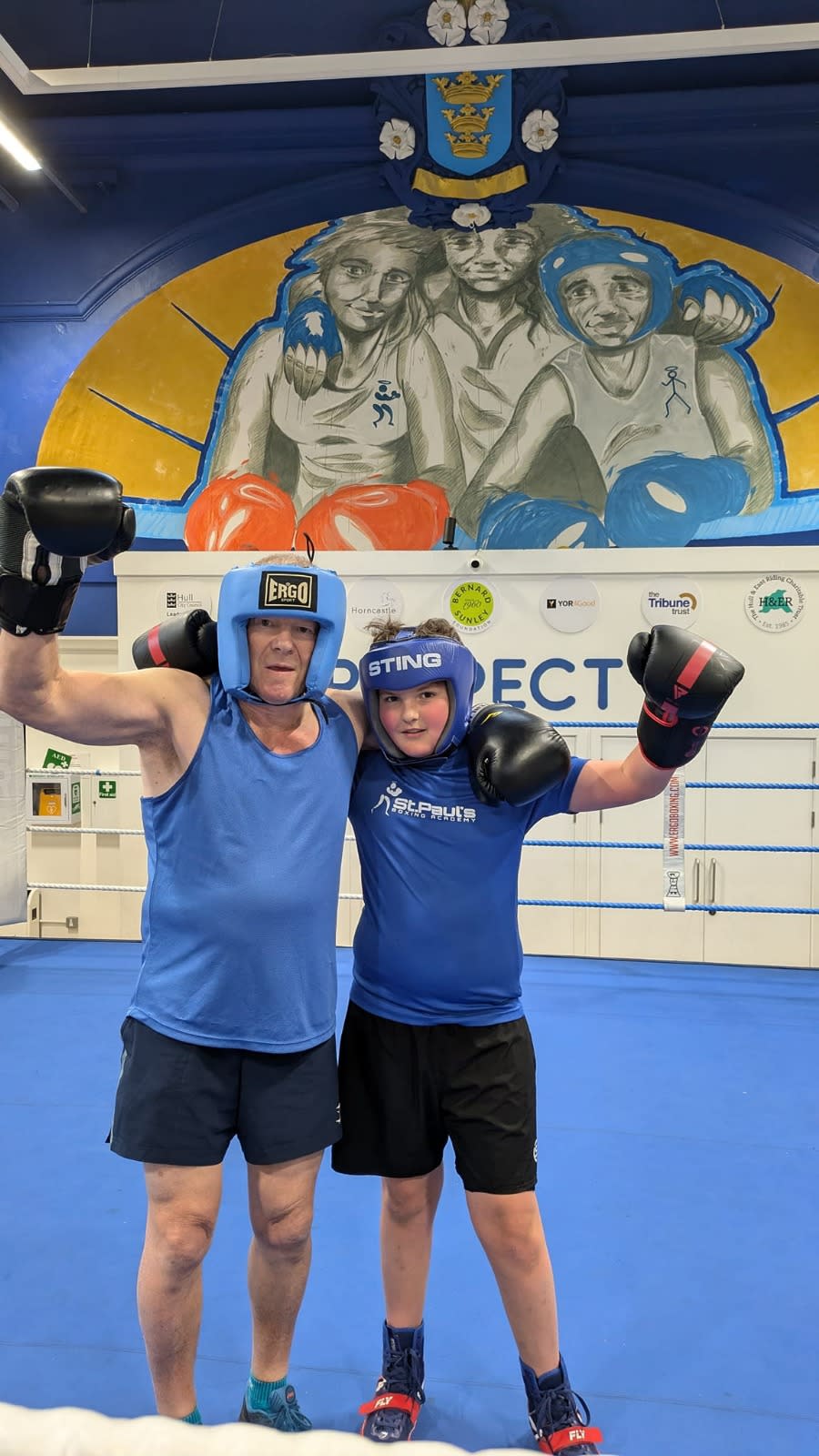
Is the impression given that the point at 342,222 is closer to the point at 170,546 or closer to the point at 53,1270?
the point at 170,546

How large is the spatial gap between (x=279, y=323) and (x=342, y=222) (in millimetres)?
682

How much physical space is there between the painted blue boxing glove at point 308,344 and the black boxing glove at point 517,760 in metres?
4.54

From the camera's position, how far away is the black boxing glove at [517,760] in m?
1.49

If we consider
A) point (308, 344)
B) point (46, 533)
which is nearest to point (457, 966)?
point (46, 533)

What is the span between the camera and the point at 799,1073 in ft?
10.5

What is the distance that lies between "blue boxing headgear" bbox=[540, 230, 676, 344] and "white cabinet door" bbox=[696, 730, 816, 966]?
242cm

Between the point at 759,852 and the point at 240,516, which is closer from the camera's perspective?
the point at 759,852

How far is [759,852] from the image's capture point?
16.4ft

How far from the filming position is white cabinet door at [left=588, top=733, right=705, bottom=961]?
502 cm

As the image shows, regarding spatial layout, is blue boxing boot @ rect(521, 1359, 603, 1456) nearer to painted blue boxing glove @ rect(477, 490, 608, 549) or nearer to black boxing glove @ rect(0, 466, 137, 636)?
black boxing glove @ rect(0, 466, 137, 636)

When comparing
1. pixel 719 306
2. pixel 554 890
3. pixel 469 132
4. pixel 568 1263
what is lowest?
pixel 568 1263

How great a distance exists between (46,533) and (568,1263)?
1.88m

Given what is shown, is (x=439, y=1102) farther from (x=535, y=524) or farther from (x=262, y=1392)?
(x=535, y=524)

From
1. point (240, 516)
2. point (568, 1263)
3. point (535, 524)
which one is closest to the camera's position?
point (568, 1263)
